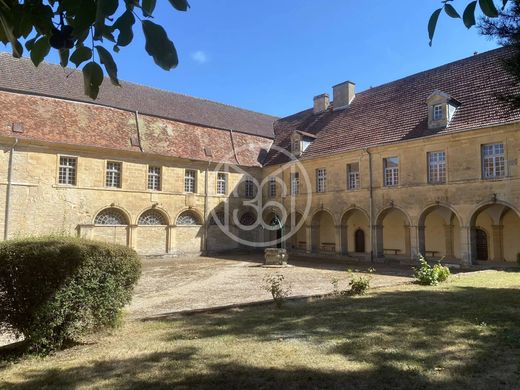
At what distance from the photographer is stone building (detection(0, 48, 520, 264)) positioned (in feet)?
56.0

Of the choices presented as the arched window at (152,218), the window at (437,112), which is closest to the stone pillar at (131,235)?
the arched window at (152,218)

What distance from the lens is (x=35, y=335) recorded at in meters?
5.05

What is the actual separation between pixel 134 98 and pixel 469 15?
82.5ft

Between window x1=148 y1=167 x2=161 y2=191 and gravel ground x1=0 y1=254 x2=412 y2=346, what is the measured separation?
4.89 metres

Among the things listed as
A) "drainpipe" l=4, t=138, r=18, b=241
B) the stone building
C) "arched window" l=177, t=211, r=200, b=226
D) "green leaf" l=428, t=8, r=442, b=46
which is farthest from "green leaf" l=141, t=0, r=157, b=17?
"arched window" l=177, t=211, r=200, b=226

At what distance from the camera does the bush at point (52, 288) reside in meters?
5.04

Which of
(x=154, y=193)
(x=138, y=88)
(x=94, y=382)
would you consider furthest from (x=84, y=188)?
(x=94, y=382)

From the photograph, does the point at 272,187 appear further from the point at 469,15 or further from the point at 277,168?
the point at 469,15

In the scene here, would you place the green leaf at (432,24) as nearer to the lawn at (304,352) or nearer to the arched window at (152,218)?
the lawn at (304,352)

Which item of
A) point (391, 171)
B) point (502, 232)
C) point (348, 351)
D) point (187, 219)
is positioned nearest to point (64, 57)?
point (348, 351)

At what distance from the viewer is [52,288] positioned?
200 inches

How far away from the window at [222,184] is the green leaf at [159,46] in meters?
23.8

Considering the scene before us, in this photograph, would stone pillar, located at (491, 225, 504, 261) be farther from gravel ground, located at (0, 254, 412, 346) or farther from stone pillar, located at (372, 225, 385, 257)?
stone pillar, located at (372, 225, 385, 257)

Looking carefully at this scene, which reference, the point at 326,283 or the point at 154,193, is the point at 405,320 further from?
the point at 154,193
